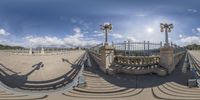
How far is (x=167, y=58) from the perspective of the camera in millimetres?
16625

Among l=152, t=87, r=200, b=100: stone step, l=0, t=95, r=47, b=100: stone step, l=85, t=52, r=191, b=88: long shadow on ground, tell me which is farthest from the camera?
l=85, t=52, r=191, b=88: long shadow on ground

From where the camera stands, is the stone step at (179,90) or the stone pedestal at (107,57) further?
the stone pedestal at (107,57)

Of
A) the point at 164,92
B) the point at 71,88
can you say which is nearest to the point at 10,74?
the point at 71,88

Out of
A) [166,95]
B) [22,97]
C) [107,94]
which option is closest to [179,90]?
[166,95]

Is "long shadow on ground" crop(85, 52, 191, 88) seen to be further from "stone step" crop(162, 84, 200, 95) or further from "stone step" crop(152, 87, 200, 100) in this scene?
"stone step" crop(152, 87, 200, 100)

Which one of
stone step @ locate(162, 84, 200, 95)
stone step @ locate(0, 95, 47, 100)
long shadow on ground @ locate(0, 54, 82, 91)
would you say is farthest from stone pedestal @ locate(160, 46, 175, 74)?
stone step @ locate(0, 95, 47, 100)

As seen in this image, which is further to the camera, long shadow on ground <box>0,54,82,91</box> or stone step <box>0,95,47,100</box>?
long shadow on ground <box>0,54,82,91</box>

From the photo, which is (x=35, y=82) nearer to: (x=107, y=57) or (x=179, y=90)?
(x=107, y=57)

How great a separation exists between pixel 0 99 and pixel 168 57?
11272 mm

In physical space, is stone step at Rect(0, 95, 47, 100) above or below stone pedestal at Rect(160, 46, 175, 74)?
below

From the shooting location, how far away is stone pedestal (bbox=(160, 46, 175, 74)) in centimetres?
1636

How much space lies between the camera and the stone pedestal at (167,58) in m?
16.4

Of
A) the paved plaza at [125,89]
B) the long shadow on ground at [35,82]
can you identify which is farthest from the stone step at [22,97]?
the long shadow on ground at [35,82]

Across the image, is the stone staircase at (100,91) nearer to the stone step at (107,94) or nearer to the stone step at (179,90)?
the stone step at (107,94)
